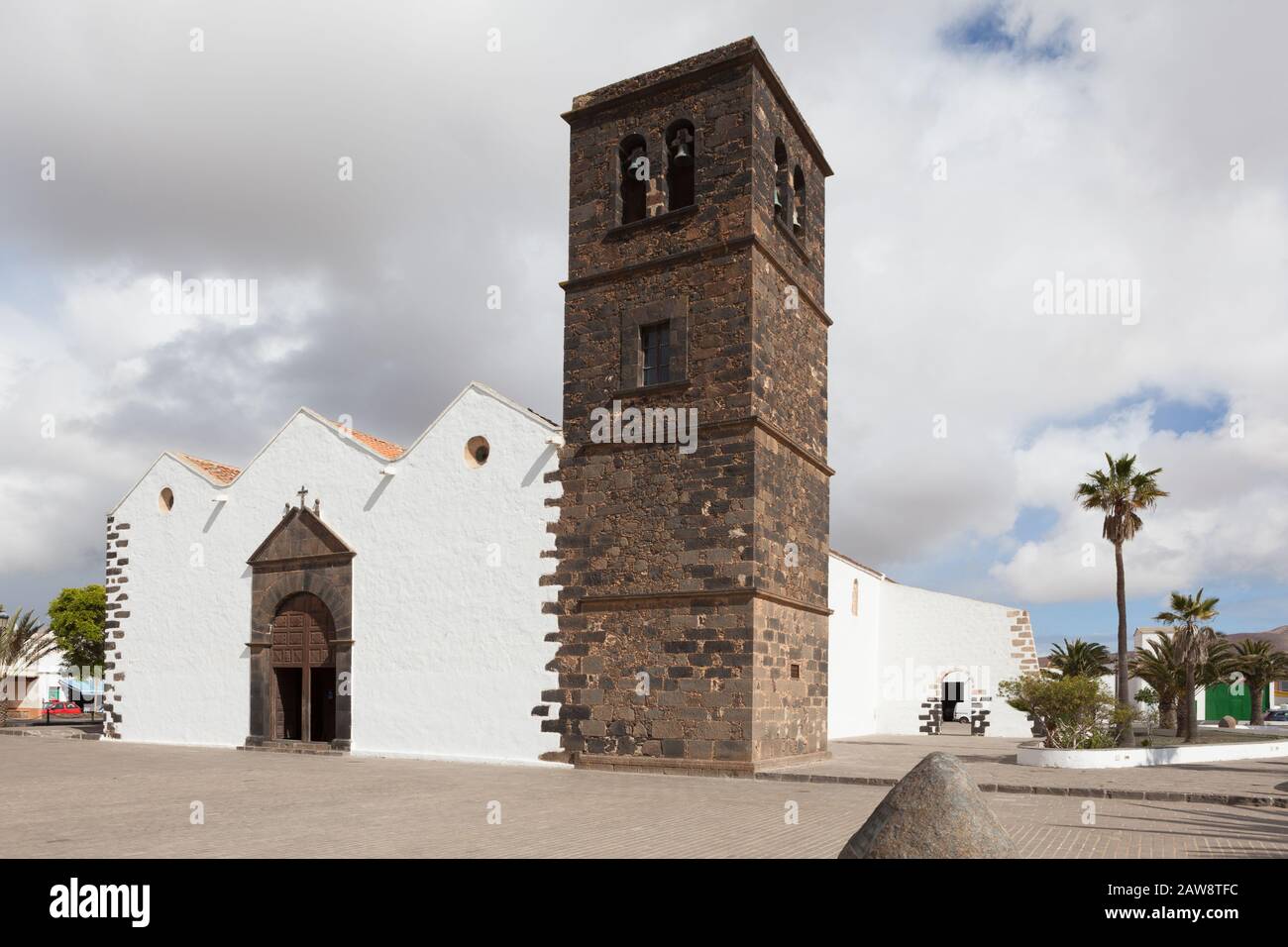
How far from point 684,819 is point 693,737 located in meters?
5.03

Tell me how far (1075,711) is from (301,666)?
47.2 ft

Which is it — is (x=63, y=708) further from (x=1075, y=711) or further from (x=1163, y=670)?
(x=1075, y=711)

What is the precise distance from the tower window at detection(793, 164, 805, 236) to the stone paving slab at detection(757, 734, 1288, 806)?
9468mm

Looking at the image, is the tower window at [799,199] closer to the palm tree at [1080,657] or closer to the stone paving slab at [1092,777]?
the stone paving slab at [1092,777]

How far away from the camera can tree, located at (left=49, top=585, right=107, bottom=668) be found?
4291cm

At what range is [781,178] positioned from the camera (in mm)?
18219

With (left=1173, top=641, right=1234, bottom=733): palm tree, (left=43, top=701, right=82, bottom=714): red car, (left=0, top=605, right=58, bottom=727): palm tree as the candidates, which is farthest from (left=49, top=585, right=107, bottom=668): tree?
(left=1173, top=641, right=1234, bottom=733): palm tree

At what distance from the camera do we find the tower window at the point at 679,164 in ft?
56.7

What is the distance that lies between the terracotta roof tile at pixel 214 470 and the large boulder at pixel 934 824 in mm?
19982

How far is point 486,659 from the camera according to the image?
1809cm

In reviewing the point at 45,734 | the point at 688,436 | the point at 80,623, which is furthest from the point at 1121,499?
the point at 80,623

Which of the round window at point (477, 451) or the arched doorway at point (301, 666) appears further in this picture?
the arched doorway at point (301, 666)

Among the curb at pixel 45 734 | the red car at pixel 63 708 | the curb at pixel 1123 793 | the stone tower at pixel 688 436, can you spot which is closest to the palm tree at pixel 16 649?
the curb at pixel 45 734
